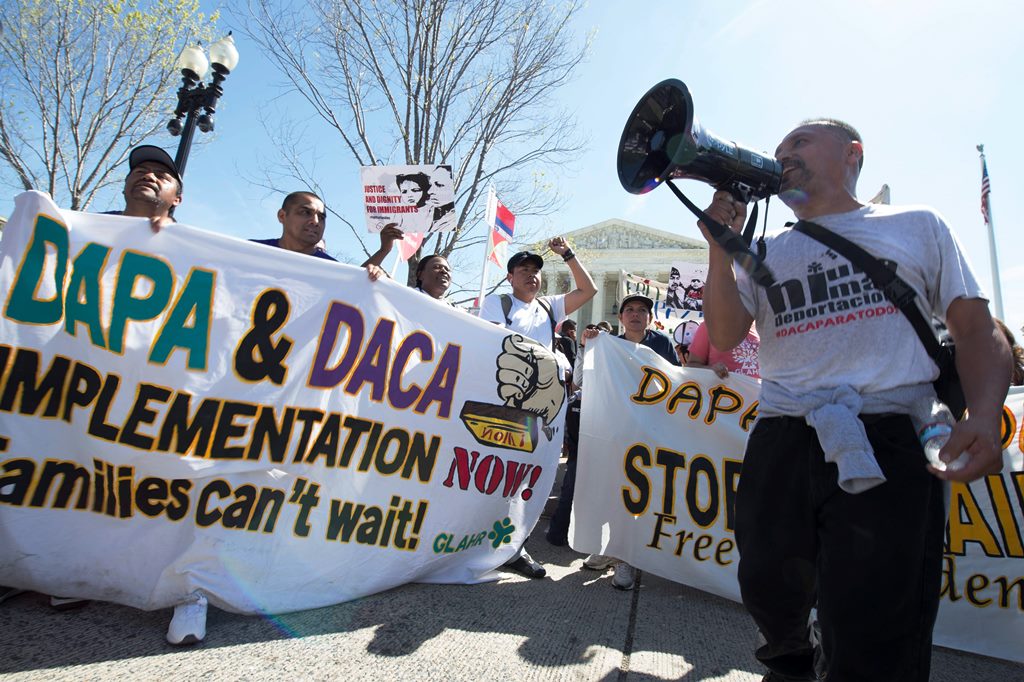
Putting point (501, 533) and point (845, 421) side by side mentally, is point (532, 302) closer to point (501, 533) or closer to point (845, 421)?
point (501, 533)

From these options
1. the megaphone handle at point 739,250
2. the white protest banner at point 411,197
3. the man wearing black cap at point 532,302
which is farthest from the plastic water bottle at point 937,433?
the white protest banner at point 411,197

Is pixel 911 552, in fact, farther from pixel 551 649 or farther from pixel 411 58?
pixel 411 58

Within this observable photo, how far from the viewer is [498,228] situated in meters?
6.04

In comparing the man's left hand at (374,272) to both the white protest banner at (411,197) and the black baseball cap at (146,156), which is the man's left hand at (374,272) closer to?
the black baseball cap at (146,156)

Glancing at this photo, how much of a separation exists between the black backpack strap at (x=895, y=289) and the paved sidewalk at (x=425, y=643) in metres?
1.35

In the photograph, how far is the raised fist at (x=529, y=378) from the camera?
3.00m

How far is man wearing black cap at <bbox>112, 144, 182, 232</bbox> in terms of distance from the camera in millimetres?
2430

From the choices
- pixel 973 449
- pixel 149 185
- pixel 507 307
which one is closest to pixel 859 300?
pixel 973 449

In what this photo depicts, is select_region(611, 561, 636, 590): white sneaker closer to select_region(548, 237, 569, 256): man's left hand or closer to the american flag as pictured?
select_region(548, 237, 569, 256): man's left hand

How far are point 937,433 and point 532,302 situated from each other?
276 centimetres

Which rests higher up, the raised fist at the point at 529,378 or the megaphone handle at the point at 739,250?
the megaphone handle at the point at 739,250

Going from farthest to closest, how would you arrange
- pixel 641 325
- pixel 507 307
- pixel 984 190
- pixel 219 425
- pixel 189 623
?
pixel 984 190, pixel 641 325, pixel 507 307, pixel 219 425, pixel 189 623

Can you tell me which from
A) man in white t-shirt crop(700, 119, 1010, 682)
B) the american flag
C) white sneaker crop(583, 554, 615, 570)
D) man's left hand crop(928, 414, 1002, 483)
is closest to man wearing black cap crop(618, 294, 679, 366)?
white sneaker crop(583, 554, 615, 570)

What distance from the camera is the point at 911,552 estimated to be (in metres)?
1.26
